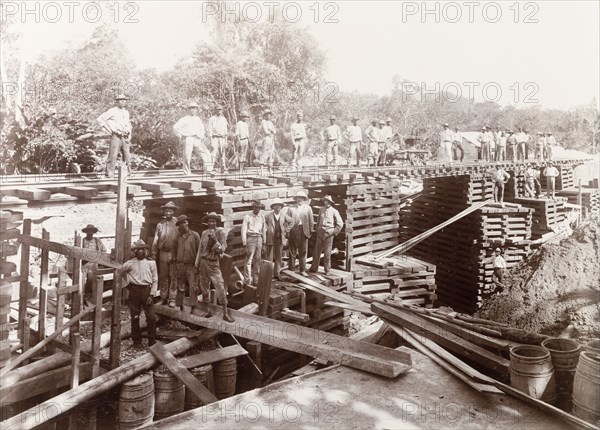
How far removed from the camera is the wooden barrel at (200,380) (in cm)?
770

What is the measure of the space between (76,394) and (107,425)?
4.28 ft

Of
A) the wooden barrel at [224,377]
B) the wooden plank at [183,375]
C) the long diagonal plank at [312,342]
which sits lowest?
the wooden barrel at [224,377]

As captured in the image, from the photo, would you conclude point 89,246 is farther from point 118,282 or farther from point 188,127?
point 188,127

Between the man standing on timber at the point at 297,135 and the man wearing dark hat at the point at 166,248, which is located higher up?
the man standing on timber at the point at 297,135

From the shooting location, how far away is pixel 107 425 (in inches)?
299

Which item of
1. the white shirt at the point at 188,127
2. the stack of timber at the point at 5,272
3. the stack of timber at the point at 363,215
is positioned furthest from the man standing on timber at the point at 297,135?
the stack of timber at the point at 5,272

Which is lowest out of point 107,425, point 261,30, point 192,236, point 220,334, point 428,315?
point 107,425

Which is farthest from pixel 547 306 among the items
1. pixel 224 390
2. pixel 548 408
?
pixel 224 390

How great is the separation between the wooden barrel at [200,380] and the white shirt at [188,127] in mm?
5600

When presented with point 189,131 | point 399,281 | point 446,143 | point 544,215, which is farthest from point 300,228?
point 544,215

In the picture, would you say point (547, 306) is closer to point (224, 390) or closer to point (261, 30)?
point (224, 390)

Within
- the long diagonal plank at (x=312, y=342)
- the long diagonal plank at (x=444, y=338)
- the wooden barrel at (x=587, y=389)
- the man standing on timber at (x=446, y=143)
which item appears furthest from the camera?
the man standing on timber at (x=446, y=143)

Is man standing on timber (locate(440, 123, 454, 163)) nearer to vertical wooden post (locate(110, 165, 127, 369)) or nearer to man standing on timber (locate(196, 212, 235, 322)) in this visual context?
man standing on timber (locate(196, 212, 235, 322))

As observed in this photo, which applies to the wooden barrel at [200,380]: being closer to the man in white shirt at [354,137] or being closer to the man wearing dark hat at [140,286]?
the man wearing dark hat at [140,286]
